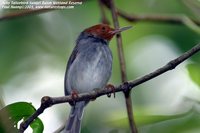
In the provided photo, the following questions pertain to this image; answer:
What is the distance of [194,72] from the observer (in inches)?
99.1

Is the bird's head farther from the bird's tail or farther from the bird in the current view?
the bird's tail

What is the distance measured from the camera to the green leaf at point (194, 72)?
8.21ft

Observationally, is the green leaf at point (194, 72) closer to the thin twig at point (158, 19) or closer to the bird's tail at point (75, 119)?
the thin twig at point (158, 19)

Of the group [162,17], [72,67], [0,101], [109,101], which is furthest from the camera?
[109,101]

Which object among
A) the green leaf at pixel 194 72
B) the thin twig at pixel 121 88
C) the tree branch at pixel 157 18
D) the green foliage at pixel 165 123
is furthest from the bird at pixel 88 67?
the thin twig at pixel 121 88

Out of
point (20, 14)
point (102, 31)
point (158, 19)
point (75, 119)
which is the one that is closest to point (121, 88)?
point (20, 14)

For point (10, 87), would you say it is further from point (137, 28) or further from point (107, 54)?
point (137, 28)

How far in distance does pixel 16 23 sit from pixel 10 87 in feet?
2.09

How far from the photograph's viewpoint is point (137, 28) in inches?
143

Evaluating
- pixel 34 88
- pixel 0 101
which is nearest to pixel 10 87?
pixel 34 88

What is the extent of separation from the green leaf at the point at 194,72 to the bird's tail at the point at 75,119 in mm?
646

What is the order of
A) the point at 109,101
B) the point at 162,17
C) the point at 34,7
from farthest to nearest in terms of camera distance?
the point at 109,101
the point at 162,17
the point at 34,7

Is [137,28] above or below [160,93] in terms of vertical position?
above

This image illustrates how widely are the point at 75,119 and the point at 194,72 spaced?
739mm
